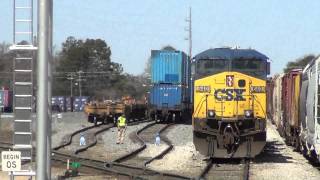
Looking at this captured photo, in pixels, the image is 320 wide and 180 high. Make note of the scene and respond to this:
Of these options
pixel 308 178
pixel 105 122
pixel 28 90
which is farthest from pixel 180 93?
pixel 28 90

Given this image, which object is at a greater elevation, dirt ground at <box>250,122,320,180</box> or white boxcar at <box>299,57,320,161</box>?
white boxcar at <box>299,57,320,161</box>

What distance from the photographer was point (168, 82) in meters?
41.1

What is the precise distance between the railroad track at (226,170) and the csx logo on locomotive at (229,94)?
6.57 feet

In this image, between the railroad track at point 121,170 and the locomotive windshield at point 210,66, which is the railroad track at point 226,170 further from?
the locomotive windshield at point 210,66

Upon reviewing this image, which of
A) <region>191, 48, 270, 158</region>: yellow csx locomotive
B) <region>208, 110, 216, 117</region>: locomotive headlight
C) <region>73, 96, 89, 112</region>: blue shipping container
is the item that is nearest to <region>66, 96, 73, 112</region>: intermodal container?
<region>73, 96, 89, 112</region>: blue shipping container

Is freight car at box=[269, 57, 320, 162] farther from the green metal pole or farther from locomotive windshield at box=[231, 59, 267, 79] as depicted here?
the green metal pole

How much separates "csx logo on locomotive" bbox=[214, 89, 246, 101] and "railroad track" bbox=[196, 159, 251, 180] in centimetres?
200

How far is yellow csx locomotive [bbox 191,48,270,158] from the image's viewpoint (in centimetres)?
1823

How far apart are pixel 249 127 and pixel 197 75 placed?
2.27 meters

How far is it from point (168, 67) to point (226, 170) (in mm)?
24106

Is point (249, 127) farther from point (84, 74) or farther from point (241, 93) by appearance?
point (84, 74)

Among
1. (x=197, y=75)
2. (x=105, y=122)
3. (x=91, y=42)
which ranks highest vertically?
(x=91, y=42)

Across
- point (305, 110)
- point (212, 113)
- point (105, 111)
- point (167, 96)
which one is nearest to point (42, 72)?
point (305, 110)

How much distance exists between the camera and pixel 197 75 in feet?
61.2
